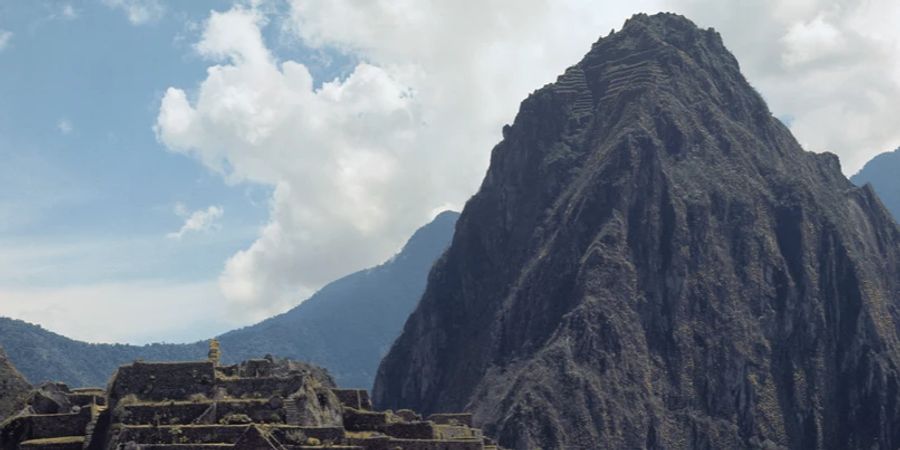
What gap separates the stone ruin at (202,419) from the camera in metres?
59.0

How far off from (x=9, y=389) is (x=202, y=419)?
97.8ft

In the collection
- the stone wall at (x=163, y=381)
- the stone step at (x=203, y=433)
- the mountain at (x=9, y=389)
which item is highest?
the mountain at (x=9, y=389)

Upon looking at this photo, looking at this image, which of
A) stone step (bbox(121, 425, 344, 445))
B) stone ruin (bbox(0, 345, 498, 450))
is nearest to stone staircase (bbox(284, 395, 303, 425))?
stone ruin (bbox(0, 345, 498, 450))

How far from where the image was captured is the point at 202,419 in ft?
204

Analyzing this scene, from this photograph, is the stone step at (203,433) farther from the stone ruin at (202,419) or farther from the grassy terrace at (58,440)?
the grassy terrace at (58,440)

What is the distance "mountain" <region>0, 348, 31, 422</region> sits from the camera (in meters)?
82.8

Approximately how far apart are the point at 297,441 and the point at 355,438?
6.49 m

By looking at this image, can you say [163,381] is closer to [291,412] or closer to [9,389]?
[291,412]

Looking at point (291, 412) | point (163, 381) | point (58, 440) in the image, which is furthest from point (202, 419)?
point (58, 440)

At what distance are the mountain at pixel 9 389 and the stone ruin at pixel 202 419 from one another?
24.1ft

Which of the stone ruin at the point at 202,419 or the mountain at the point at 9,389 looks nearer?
the stone ruin at the point at 202,419

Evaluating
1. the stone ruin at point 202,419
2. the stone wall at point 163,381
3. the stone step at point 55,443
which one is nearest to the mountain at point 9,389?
the stone ruin at point 202,419

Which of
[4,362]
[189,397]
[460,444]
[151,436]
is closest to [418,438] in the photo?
[460,444]

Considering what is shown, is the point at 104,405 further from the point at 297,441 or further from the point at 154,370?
the point at 297,441
